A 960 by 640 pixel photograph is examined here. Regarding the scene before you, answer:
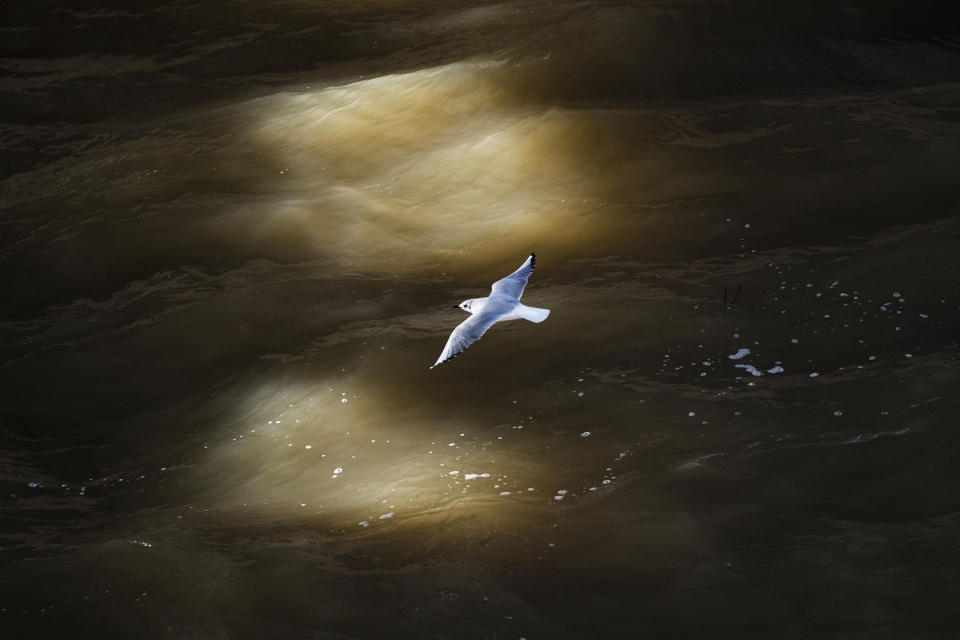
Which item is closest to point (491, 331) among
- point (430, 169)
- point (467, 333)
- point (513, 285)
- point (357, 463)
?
point (513, 285)

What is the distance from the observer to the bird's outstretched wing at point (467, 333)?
324cm

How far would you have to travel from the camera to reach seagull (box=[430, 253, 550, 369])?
Result: 3.27 m

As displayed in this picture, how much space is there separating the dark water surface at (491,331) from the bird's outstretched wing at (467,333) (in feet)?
1.19

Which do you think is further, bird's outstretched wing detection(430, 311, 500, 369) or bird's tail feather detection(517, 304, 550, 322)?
bird's tail feather detection(517, 304, 550, 322)

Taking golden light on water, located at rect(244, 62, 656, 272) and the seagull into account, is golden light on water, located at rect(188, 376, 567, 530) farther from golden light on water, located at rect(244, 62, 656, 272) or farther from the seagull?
golden light on water, located at rect(244, 62, 656, 272)

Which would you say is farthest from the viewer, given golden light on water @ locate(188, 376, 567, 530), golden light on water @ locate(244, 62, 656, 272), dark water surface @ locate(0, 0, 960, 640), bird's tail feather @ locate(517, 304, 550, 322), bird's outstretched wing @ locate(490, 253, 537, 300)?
golden light on water @ locate(244, 62, 656, 272)

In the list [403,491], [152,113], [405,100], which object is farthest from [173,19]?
[403,491]

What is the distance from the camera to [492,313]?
340 centimetres

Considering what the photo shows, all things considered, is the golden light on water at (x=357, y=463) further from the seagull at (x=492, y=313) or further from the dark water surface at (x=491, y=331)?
the seagull at (x=492, y=313)

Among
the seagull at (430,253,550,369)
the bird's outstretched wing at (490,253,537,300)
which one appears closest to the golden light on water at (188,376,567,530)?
the seagull at (430,253,550,369)

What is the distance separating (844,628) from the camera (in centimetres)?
266

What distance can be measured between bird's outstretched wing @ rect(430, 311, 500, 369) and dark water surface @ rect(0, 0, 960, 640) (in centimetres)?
36

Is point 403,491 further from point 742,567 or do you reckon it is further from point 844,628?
point 844,628

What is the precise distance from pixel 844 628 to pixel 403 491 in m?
1.30
